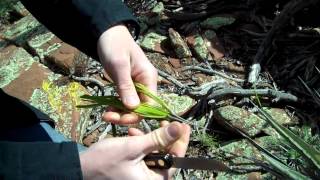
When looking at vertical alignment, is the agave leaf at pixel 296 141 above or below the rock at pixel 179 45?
above

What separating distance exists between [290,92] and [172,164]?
211 centimetres

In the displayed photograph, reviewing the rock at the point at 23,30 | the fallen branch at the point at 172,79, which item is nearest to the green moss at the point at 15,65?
the rock at the point at 23,30

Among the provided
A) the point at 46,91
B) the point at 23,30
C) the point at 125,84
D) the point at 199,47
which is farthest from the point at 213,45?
the point at 125,84

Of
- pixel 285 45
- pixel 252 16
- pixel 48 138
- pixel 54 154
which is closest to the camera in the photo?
pixel 54 154

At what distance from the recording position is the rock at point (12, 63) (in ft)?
12.7

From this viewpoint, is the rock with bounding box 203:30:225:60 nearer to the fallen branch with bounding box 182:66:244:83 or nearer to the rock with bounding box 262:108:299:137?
the fallen branch with bounding box 182:66:244:83

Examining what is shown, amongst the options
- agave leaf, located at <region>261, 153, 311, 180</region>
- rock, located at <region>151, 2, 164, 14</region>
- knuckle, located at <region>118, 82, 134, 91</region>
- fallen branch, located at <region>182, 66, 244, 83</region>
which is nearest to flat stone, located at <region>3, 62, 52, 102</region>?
fallen branch, located at <region>182, 66, 244, 83</region>

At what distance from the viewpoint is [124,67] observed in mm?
1916

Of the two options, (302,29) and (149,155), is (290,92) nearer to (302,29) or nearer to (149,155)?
(302,29)

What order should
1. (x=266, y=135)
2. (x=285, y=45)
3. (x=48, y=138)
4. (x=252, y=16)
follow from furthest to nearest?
(x=252, y=16) → (x=285, y=45) → (x=266, y=135) → (x=48, y=138)

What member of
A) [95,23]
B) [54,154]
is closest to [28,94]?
[95,23]

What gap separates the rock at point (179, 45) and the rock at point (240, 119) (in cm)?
68

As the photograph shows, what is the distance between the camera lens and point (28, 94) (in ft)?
12.1

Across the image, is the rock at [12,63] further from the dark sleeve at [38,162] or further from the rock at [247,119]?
the dark sleeve at [38,162]
